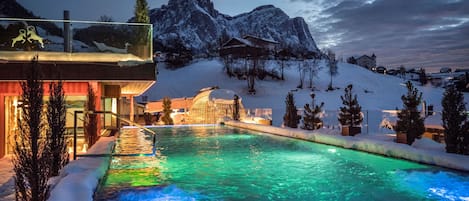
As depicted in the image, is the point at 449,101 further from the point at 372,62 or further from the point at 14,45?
the point at 372,62

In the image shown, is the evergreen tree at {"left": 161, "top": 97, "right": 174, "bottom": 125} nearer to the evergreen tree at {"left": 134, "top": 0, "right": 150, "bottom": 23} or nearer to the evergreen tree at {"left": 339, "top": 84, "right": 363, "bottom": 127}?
the evergreen tree at {"left": 134, "top": 0, "right": 150, "bottom": 23}

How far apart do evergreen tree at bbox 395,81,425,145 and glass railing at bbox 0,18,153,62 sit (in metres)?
7.27

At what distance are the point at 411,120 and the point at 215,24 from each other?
155 meters

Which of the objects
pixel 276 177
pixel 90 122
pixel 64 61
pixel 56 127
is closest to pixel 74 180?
pixel 56 127

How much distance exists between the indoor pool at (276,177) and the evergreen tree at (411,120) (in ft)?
5.21

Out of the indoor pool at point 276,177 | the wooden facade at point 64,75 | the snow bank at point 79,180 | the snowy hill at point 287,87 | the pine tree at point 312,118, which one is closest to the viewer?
the snow bank at point 79,180

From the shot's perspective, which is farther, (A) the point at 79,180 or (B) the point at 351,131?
(B) the point at 351,131

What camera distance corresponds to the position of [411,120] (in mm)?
10789

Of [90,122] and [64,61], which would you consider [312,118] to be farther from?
[64,61]

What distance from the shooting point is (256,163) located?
29.4ft

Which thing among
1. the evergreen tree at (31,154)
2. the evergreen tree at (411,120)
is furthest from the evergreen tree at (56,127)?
the evergreen tree at (411,120)

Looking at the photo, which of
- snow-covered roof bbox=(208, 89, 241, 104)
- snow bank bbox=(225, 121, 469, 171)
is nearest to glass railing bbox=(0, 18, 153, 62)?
snow bank bbox=(225, 121, 469, 171)

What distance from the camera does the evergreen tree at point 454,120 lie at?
870 centimetres

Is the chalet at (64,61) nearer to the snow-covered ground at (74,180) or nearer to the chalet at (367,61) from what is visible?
the snow-covered ground at (74,180)
